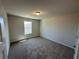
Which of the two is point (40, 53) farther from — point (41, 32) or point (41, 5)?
point (41, 32)

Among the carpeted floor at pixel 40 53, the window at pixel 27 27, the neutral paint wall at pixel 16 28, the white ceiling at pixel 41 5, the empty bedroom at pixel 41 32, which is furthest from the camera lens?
the window at pixel 27 27

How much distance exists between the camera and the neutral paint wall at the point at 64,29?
3.19m

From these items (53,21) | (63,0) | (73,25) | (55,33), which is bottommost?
(55,33)

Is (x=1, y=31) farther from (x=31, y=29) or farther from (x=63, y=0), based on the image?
(x=31, y=29)

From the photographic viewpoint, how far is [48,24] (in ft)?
16.7

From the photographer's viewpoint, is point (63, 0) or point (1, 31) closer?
point (63, 0)

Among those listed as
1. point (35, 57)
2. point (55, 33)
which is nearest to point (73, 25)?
point (55, 33)

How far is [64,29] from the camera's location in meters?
3.65

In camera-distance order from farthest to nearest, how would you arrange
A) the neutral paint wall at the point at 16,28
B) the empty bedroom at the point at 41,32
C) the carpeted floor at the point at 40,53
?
the neutral paint wall at the point at 16,28
the empty bedroom at the point at 41,32
the carpeted floor at the point at 40,53

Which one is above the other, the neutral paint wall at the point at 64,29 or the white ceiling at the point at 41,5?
the white ceiling at the point at 41,5

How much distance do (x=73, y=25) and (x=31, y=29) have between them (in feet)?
12.5

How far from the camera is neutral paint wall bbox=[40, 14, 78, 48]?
3.19 meters

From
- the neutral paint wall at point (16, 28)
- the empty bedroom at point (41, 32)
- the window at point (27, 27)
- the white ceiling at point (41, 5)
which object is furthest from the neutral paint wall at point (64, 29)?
the neutral paint wall at point (16, 28)

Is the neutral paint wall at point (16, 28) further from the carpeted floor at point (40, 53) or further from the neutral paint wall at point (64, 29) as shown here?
the neutral paint wall at point (64, 29)
